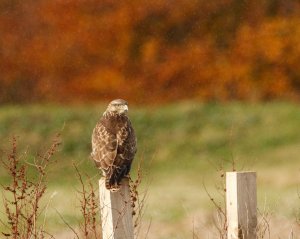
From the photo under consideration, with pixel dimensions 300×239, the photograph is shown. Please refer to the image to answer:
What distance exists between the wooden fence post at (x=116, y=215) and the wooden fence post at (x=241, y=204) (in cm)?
71

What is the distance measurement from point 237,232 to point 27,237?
1.20 m

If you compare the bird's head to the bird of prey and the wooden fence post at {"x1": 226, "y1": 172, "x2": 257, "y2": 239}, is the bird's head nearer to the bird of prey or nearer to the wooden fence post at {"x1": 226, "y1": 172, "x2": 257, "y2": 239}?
the bird of prey

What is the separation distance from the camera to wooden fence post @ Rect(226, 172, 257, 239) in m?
6.35

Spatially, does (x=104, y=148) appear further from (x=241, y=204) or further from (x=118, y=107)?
(x=241, y=204)

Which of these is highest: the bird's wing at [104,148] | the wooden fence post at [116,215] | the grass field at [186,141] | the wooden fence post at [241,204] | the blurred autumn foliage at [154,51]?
the blurred autumn foliage at [154,51]

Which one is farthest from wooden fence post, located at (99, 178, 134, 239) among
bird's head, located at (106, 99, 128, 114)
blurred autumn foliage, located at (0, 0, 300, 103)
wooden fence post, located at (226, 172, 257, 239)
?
blurred autumn foliage, located at (0, 0, 300, 103)

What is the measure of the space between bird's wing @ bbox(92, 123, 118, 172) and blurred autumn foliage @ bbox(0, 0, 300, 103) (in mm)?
28239

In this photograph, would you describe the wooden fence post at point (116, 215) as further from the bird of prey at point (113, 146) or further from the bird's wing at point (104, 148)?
the bird's wing at point (104, 148)

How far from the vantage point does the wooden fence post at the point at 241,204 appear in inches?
250

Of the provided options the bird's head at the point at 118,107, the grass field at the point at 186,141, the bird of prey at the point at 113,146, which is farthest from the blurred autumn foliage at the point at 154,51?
the bird of prey at the point at 113,146

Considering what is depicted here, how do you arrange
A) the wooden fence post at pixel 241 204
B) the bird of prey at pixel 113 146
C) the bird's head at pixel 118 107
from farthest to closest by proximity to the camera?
the bird's head at pixel 118 107 → the bird of prey at pixel 113 146 → the wooden fence post at pixel 241 204

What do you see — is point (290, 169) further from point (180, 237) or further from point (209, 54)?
point (209, 54)

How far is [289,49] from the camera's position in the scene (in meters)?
34.8

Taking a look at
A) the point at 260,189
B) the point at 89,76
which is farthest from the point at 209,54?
the point at 260,189
